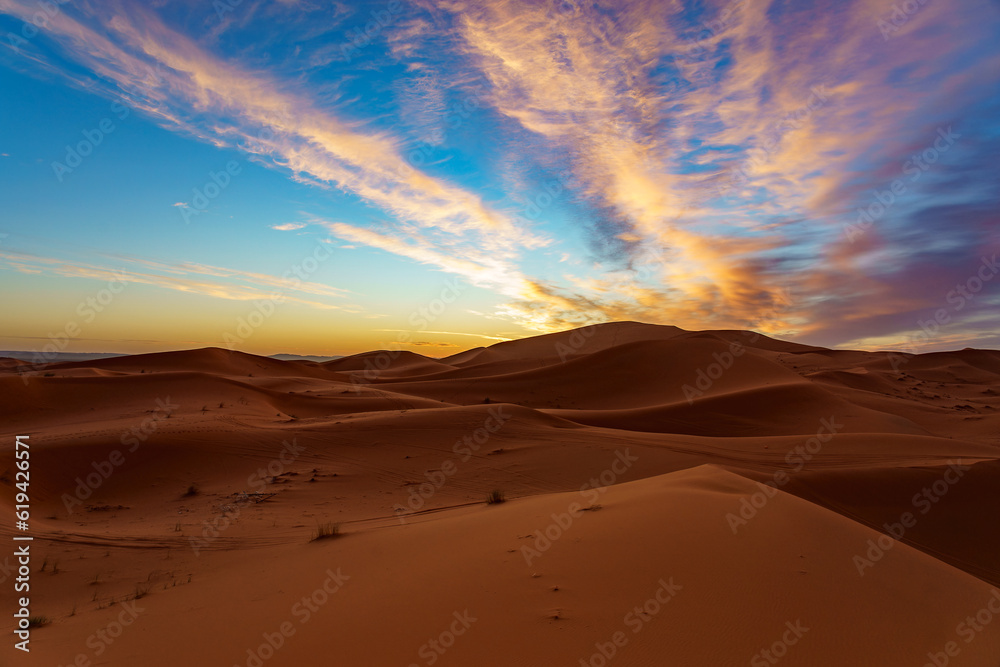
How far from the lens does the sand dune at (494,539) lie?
10.8ft

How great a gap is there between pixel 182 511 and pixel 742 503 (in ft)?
27.9

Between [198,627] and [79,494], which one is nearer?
[198,627]

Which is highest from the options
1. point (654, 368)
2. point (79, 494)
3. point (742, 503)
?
point (654, 368)

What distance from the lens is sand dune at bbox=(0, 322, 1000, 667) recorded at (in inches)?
129

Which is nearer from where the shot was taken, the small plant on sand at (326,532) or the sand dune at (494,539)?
the sand dune at (494,539)

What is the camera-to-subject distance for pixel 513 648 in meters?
3.07

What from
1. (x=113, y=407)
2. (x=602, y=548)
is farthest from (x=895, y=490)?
(x=113, y=407)

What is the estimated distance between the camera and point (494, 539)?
5062 mm

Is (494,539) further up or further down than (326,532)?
further up

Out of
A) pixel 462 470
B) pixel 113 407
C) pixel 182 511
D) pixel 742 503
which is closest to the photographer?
pixel 742 503

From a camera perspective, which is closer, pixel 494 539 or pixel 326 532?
pixel 494 539

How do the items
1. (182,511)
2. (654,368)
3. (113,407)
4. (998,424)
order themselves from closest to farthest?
(182,511), (113,407), (998,424), (654,368)

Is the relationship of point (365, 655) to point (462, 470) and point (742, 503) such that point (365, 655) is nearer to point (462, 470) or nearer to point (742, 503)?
point (742, 503)

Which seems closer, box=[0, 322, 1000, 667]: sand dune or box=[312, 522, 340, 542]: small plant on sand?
box=[0, 322, 1000, 667]: sand dune
